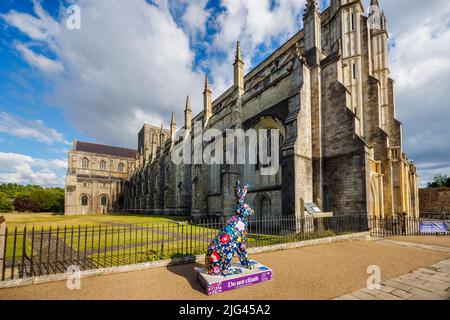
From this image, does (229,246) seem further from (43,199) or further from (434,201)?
(43,199)

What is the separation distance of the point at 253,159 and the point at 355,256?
11.3 m

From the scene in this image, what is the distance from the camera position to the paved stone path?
3.91 meters

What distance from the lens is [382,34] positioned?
19.5m

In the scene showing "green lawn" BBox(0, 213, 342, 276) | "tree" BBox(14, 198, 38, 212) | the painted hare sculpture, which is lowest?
"tree" BBox(14, 198, 38, 212)

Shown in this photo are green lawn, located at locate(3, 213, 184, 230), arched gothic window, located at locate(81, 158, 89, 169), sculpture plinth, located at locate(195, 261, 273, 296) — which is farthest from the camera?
arched gothic window, located at locate(81, 158, 89, 169)

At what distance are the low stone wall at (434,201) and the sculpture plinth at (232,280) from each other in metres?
27.4

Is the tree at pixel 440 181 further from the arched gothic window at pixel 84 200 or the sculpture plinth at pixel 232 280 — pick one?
the arched gothic window at pixel 84 200

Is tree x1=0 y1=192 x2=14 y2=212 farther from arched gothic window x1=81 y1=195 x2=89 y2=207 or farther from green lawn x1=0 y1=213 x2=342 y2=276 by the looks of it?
green lawn x1=0 y1=213 x2=342 y2=276

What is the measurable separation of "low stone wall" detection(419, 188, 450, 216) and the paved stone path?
938 inches

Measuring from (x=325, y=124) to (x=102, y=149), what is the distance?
66986mm

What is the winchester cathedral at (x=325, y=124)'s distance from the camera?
1195 centimetres

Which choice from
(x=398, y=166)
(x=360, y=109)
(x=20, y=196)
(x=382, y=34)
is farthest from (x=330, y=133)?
(x=20, y=196)

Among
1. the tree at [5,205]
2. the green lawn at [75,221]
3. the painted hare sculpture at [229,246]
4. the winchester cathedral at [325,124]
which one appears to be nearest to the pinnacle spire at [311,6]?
the winchester cathedral at [325,124]

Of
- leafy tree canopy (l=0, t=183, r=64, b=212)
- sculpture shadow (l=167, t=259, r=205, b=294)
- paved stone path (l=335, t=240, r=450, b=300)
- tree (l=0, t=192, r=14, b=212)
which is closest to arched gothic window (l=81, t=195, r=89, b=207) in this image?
leafy tree canopy (l=0, t=183, r=64, b=212)
